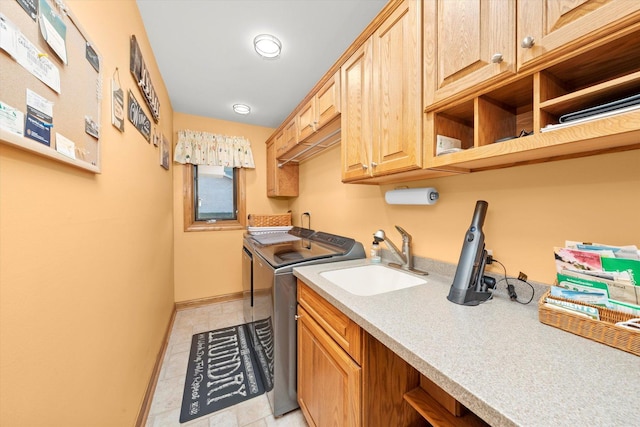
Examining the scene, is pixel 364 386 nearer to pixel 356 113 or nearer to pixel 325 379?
pixel 325 379

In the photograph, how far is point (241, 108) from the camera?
2.70 m

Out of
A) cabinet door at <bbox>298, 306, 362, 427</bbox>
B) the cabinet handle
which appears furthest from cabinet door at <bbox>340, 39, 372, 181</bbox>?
cabinet door at <bbox>298, 306, 362, 427</bbox>

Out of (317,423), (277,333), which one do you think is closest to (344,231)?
(277,333)

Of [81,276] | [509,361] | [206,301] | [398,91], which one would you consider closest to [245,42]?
[398,91]

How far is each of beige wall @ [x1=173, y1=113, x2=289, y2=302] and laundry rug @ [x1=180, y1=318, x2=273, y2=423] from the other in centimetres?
91

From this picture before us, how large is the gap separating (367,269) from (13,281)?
4.69 ft

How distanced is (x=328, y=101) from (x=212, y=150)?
197 cm

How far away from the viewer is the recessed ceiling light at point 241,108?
265 centimetres

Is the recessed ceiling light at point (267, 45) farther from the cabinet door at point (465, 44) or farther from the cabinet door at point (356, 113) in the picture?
the cabinet door at point (465, 44)

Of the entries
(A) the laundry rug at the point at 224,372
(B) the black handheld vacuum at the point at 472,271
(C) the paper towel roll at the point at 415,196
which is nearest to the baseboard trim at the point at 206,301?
(A) the laundry rug at the point at 224,372

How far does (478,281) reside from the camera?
96 cm

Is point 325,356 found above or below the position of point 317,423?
above

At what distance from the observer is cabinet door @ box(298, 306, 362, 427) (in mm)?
902

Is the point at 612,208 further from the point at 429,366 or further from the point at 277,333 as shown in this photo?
the point at 277,333
